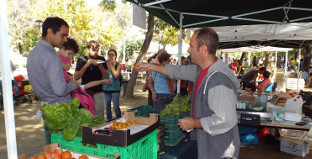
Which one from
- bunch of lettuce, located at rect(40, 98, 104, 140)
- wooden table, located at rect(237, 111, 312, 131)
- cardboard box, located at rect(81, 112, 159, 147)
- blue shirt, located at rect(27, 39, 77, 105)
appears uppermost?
blue shirt, located at rect(27, 39, 77, 105)

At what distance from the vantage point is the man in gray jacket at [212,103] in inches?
64.9

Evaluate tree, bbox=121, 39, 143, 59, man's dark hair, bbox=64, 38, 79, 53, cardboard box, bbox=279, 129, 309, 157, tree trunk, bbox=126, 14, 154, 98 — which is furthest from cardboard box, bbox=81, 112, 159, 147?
tree, bbox=121, 39, 143, 59

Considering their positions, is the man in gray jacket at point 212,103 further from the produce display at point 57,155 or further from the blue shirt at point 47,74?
the blue shirt at point 47,74

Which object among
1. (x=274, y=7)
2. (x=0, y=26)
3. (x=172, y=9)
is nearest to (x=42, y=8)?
(x=172, y=9)

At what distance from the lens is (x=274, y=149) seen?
450 cm

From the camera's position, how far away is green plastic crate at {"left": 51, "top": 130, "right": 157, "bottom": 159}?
164cm

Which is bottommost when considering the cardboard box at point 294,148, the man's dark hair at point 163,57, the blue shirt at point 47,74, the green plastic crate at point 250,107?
the cardboard box at point 294,148

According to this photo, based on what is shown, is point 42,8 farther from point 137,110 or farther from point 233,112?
point 233,112

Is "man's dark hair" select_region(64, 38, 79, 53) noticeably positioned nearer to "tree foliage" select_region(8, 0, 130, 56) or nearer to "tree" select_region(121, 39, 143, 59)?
"tree foliage" select_region(8, 0, 130, 56)

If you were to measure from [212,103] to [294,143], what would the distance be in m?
3.39

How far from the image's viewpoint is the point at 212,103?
1667 mm

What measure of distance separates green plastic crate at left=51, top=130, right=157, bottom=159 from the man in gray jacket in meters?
0.33

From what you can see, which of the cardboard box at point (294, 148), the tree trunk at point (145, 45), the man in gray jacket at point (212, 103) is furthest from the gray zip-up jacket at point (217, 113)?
the tree trunk at point (145, 45)

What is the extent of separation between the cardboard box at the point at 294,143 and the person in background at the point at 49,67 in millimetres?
3703
